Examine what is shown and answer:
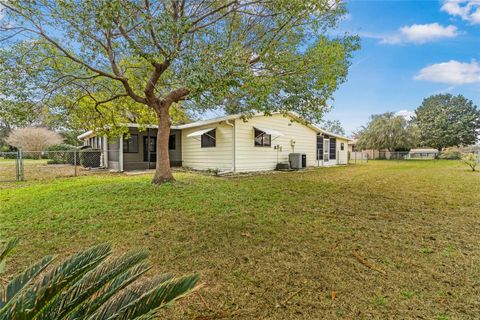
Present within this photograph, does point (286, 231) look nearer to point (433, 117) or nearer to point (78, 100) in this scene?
point (78, 100)

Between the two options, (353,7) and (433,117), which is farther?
(433,117)

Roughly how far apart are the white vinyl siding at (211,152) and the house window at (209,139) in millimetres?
162

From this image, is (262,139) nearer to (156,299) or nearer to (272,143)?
(272,143)

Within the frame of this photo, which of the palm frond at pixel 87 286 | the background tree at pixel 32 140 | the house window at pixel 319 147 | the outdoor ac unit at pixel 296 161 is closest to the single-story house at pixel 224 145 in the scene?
the outdoor ac unit at pixel 296 161

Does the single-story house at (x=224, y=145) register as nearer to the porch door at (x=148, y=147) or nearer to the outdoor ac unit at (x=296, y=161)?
the porch door at (x=148, y=147)

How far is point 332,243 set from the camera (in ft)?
11.5

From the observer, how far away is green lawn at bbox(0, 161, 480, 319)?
7.20 feet

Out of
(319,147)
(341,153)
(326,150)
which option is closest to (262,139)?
(319,147)

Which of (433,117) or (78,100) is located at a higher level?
(433,117)

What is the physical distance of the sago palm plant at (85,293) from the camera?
112cm

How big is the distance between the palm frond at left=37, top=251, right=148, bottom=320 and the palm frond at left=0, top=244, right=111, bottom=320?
0.03 metres

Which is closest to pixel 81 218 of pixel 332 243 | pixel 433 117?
pixel 332 243

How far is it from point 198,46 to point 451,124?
1620 inches

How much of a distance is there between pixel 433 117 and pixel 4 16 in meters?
44.1
